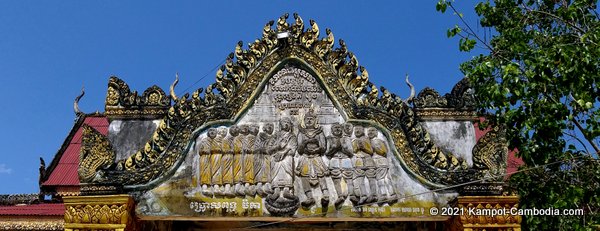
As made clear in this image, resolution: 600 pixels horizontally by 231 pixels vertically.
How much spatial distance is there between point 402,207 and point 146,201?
11.9 ft

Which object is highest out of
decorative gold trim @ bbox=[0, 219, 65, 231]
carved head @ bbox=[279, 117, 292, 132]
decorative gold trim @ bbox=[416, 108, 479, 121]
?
decorative gold trim @ bbox=[416, 108, 479, 121]

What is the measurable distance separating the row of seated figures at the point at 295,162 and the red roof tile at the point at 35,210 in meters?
4.50

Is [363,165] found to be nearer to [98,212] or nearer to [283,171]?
[283,171]

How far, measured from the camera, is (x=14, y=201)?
1373cm

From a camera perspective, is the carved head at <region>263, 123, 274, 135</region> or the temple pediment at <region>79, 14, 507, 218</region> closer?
the temple pediment at <region>79, 14, 507, 218</region>

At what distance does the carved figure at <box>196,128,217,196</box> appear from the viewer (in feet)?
32.0

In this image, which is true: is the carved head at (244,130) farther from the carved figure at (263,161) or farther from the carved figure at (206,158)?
the carved figure at (206,158)

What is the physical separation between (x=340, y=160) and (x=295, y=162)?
66 centimetres

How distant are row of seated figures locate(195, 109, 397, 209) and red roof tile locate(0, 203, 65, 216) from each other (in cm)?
450

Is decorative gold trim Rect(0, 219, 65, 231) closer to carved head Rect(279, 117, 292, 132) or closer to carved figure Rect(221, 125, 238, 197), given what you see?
carved figure Rect(221, 125, 238, 197)

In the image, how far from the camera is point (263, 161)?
988 centimetres

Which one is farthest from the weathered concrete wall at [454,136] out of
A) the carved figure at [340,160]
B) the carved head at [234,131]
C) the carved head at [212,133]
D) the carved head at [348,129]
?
the carved head at [212,133]

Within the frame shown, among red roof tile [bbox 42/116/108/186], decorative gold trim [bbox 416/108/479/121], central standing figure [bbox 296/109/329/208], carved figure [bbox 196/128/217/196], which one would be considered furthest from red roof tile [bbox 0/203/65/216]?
decorative gold trim [bbox 416/108/479/121]

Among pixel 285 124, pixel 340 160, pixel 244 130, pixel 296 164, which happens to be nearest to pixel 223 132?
pixel 244 130
